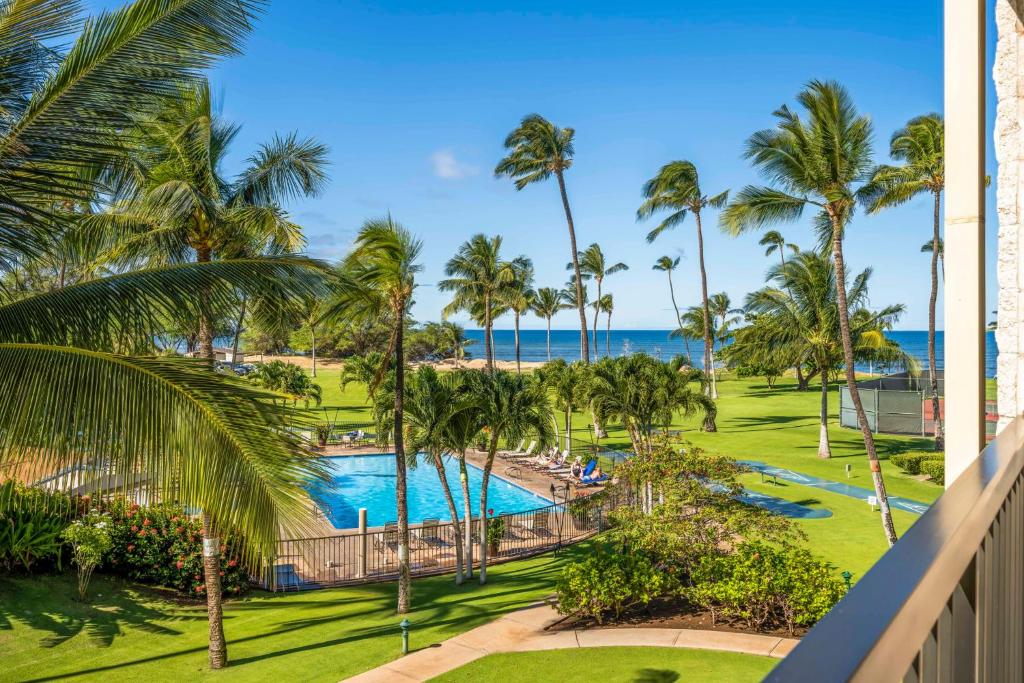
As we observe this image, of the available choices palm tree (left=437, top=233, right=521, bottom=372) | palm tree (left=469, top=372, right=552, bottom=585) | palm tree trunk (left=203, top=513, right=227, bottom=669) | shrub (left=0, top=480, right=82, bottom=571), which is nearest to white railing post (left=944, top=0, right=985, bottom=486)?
palm tree trunk (left=203, top=513, right=227, bottom=669)

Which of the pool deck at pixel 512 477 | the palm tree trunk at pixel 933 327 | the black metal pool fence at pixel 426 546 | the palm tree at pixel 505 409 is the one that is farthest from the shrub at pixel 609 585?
the palm tree trunk at pixel 933 327

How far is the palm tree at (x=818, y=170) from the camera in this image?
15.8 metres

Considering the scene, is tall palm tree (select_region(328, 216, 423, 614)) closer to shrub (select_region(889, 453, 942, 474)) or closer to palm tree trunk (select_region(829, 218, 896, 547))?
palm tree trunk (select_region(829, 218, 896, 547))

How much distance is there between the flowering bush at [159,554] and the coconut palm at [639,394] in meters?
11.3

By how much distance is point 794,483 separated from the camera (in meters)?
21.9

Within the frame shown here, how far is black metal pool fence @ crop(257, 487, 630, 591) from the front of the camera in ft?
52.2

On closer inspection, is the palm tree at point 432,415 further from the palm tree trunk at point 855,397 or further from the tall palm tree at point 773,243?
the tall palm tree at point 773,243

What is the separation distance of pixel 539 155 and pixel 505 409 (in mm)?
27703

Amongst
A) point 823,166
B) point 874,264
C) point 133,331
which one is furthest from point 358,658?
Answer: point 874,264

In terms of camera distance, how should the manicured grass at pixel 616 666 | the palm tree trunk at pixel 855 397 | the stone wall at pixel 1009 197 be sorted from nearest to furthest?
1. the stone wall at pixel 1009 197
2. the manicured grass at pixel 616 666
3. the palm tree trunk at pixel 855 397

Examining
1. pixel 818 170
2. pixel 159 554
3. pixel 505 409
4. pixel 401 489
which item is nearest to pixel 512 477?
pixel 505 409

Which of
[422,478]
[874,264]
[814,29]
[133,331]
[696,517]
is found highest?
[814,29]

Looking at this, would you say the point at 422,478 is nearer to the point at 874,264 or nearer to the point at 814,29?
the point at 874,264

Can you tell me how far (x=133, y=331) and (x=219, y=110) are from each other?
7.28 m
